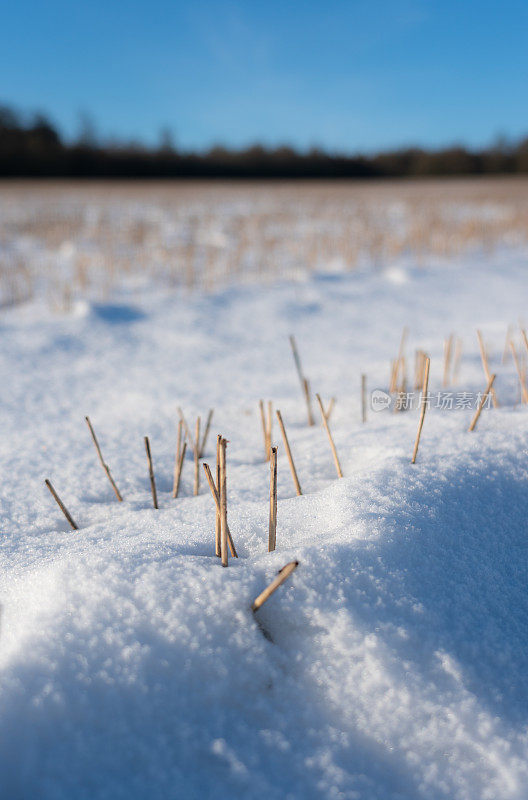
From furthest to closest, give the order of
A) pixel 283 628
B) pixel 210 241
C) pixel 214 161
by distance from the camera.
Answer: pixel 214 161 < pixel 210 241 < pixel 283 628

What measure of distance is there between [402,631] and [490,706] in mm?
163

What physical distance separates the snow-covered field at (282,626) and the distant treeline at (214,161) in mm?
26815

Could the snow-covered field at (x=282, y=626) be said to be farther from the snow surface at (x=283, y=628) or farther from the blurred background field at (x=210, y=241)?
the blurred background field at (x=210, y=241)

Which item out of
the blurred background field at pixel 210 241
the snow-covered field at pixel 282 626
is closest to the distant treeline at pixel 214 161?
the blurred background field at pixel 210 241

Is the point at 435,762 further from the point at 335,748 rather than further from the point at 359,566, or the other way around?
the point at 359,566

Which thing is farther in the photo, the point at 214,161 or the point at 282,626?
the point at 214,161

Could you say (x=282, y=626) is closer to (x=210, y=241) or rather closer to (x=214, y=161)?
(x=210, y=241)

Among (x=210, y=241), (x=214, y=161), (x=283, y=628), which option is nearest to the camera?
(x=283, y=628)

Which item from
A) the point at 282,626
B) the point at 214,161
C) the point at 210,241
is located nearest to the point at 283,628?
the point at 282,626

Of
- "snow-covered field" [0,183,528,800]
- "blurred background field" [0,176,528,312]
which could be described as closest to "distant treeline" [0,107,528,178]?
"blurred background field" [0,176,528,312]

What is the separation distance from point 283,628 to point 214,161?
102ft

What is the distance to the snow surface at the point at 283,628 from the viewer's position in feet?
2.35

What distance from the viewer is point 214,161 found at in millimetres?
28750

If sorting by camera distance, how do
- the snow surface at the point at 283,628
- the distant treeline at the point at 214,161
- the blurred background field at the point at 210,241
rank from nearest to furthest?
the snow surface at the point at 283,628 < the blurred background field at the point at 210,241 < the distant treeline at the point at 214,161
